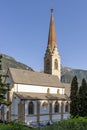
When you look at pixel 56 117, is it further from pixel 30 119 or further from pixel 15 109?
pixel 15 109

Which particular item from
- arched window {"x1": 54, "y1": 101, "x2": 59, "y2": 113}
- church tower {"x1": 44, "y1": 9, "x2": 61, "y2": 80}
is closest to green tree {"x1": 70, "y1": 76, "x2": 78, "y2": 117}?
arched window {"x1": 54, "y1": 101, "x2": 59, "y2": 113}

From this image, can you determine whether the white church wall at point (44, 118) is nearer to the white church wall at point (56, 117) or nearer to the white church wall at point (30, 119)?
the white church wall at point (30, 119)

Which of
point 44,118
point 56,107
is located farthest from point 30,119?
point 56,107

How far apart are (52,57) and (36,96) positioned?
939 inches

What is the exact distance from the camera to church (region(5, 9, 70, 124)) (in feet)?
219

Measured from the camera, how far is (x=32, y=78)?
75.8 metres

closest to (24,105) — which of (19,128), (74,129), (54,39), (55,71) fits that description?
(55,71)

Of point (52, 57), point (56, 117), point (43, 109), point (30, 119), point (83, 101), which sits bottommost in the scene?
point (56, 117)

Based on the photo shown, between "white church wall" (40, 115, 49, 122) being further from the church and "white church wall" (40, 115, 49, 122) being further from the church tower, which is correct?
the church tower

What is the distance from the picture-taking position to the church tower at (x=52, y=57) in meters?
91.7

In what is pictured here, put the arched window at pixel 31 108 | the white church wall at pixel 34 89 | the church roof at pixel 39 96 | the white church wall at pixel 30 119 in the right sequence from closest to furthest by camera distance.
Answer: the white church wall at pixel 30 119, the church roof at pixel 39 96, the arched window at pixel 31 108, the white church wall at pixel 34 89

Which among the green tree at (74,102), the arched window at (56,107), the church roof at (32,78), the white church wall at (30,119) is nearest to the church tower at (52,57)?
the church roof at (32,78)

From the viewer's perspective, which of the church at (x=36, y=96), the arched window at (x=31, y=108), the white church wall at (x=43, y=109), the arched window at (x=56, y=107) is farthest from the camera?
the arched window at (x=56, y=107)

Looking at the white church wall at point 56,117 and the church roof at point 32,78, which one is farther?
the white church wall at point 56,117
